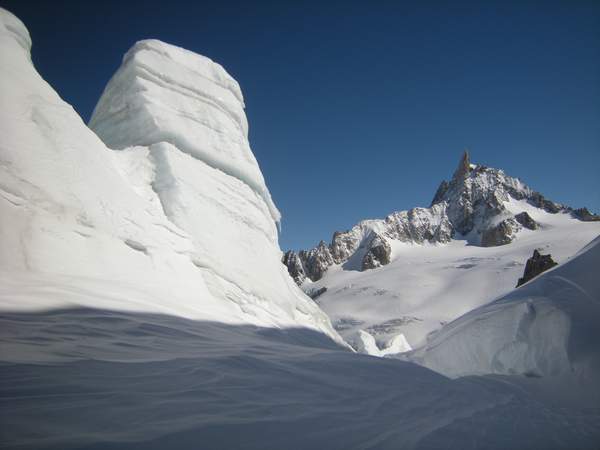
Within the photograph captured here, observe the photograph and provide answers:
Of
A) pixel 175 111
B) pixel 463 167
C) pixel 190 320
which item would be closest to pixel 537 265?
pixel 175 111

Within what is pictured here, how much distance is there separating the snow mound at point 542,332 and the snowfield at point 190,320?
0.02 metres

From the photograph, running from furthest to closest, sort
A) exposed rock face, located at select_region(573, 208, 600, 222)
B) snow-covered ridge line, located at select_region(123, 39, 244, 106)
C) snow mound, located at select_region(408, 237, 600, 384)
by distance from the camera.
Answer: exposed rock face, located at select_region(573, 208, 600, 222) → snow-covered ridge line, located at select_region(123, 39, 244, 106) → snow mound, located at select_region(408, 237, 600, 384)

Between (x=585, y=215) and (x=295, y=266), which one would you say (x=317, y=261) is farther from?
(x=585, y=215)

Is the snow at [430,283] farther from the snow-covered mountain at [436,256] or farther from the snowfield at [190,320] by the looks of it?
the snowfield at [190,320]

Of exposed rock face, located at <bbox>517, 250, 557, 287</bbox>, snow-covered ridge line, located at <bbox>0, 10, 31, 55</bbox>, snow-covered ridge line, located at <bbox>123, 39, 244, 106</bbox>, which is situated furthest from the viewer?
exposed rock face, located at <bbox>517, 250, 557, 287</bbox>

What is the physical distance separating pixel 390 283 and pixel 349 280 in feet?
35.6

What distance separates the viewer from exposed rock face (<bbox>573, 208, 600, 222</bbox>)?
63.2 m

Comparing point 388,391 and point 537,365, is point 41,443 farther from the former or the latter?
point 537,365

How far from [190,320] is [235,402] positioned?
3206mm

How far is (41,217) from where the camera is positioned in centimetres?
523

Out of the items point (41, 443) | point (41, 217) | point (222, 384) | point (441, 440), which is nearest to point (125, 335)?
point (222, 384)

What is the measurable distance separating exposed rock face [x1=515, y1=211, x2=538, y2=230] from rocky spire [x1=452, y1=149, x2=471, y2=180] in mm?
20229

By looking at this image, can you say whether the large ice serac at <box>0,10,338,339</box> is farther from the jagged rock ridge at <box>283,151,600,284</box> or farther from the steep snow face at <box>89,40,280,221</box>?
the jagged rock ridge at <box>283,151,600,284</box>

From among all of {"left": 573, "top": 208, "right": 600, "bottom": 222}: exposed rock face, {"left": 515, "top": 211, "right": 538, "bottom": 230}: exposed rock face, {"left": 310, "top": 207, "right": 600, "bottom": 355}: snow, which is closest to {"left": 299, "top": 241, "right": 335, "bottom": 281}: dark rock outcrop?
{"left": 310, "top": 207, "right": 600, "bottom": 355}: snow
